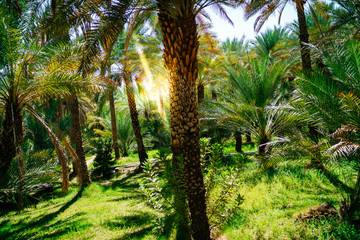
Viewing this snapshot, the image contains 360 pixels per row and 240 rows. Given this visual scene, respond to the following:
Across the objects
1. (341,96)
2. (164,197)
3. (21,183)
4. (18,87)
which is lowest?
(164,197)

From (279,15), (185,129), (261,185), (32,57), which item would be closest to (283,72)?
(279,15)

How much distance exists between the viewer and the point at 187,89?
381cm

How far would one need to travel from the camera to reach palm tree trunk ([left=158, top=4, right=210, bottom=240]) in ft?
12.3

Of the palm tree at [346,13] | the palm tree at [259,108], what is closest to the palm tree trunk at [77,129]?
the palm tree at [259,108]

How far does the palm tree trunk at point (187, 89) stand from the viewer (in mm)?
3738

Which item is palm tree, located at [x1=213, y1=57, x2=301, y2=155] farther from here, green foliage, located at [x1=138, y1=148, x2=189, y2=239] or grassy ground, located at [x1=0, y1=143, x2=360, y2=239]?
green foliage, located at [x1=138, y1=148, x2=189, y2=239]

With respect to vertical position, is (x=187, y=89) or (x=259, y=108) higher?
(x=187, y=89)

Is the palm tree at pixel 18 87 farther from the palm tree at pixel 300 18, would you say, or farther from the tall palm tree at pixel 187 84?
the palm tree at pixel 300 18

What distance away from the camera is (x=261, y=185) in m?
6.71

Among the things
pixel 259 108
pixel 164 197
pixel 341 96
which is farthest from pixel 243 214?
pixel 259 108

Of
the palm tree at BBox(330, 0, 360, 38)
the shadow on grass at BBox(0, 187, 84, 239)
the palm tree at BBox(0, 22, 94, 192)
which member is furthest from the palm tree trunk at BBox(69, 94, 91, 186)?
the palm tree at BBox(330, 0, 360, 38)

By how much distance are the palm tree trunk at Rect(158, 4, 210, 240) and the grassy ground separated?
1.08 metres

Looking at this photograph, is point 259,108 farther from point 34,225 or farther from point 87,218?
point 34,225

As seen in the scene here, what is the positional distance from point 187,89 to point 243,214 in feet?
10.8
